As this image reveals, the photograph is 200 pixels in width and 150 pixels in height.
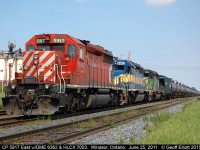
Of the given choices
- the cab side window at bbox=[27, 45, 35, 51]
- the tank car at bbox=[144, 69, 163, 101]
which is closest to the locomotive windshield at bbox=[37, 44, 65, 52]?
→ the cab side window at bbox=[27, 45, 35, 51]

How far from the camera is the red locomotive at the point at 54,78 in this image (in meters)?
15.0

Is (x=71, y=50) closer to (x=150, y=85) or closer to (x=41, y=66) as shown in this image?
(x=41, y=66)

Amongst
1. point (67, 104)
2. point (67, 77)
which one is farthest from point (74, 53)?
point (67, 104)

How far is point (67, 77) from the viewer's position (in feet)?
53.9

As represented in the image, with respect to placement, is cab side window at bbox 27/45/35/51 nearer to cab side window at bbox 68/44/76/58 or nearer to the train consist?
the train consist

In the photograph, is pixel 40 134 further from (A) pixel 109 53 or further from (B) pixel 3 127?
(A) pixel 109 53

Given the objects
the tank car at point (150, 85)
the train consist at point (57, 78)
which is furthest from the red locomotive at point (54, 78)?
the tank car at point (150, 85)

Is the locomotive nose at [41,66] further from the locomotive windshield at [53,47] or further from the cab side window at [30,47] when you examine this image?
the cab side window at [30,47]

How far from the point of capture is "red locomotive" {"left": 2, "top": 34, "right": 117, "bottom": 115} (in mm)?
14984

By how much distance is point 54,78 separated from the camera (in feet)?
51.7

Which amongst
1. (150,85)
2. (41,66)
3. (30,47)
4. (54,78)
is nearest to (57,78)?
(54,78)

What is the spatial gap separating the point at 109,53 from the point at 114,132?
13.5 meters

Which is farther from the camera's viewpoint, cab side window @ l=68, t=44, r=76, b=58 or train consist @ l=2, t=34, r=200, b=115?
cab side window @ l=68, t=44, r=76, b=58

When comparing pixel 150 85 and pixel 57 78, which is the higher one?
pixel 57 78
